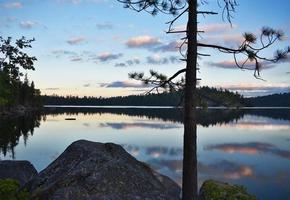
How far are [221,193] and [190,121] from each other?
440 centimetres

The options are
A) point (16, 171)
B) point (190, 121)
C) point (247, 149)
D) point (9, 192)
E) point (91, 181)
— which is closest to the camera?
point (9, 192)

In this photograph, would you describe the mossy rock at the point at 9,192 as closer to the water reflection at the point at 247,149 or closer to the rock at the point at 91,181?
the rock at the point at 91,181

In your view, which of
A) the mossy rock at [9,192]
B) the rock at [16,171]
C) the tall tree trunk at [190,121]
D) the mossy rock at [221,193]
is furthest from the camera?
the rock at [16,171]

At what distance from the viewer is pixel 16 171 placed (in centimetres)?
1936

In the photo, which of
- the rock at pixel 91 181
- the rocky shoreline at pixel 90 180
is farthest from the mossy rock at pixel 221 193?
the rock at pixel 91 181

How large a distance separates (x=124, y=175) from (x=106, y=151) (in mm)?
2861

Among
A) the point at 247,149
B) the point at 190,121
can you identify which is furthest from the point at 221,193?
the point at 247,149

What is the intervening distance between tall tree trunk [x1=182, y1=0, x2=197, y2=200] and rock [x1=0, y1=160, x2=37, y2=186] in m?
9.50

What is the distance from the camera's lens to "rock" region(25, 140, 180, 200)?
1169cm

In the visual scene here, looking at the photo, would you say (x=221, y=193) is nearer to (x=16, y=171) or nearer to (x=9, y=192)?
(x=9, y=192)

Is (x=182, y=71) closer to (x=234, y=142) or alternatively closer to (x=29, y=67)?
(x=29, y=67)

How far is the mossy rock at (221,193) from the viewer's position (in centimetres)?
1529

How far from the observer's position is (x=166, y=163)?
37.1 meters

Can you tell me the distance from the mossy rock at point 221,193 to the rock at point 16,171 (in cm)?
876
